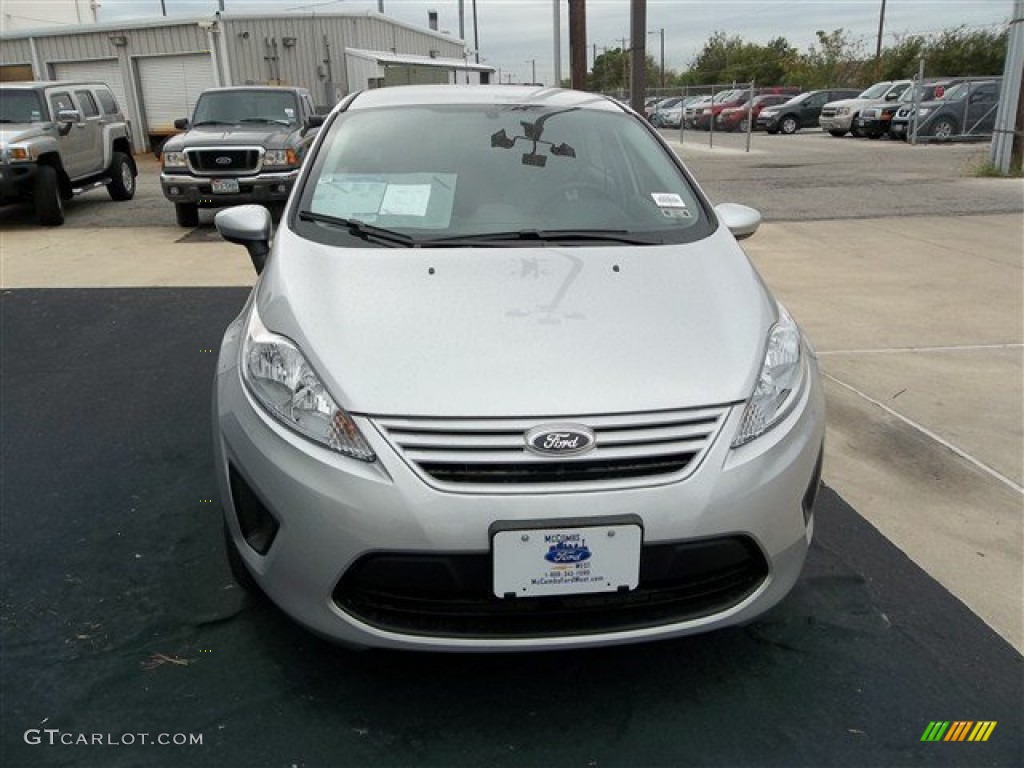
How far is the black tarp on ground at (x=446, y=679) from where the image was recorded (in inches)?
84.1

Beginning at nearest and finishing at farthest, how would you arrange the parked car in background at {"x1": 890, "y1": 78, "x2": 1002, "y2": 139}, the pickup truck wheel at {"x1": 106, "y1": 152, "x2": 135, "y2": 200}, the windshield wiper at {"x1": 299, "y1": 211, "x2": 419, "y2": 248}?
the windshield wiper at {"x1": 299, "y1": 211, "x2": 419, "y2": 248} → the pickup truck wheel at {"x1": 106, "y1": 152, "x2": 135, "y2": 200} → the parked car in background at {"x1": 890, "y1": 78, "x2": 1002, "y2": 139}

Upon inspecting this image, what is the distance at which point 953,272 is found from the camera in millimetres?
7383

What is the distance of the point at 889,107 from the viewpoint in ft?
81.1

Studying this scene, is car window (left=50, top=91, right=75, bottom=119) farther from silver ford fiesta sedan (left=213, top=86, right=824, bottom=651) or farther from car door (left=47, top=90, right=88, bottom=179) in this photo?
silver ford fiesta sedan (left=213, top=86, right=824, bottom=651)

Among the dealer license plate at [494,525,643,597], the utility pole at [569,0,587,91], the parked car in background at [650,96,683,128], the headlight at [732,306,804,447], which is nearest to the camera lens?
the dealer license plate at [494,525,643,597]

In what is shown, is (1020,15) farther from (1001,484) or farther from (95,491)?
(95,491)

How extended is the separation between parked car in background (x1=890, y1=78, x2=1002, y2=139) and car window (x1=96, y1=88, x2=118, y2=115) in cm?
1917

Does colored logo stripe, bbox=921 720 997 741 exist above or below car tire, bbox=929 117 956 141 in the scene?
above

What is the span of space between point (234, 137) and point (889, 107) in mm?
20960

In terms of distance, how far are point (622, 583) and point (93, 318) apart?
5.39m

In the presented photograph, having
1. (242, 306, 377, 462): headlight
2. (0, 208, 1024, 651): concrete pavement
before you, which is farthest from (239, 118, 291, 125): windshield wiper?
(242, 306, 377, 462): headlight

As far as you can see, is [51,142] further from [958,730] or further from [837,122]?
[837,122]

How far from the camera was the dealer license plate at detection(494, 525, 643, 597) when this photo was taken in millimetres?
1949

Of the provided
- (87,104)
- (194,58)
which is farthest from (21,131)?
(194,58)
